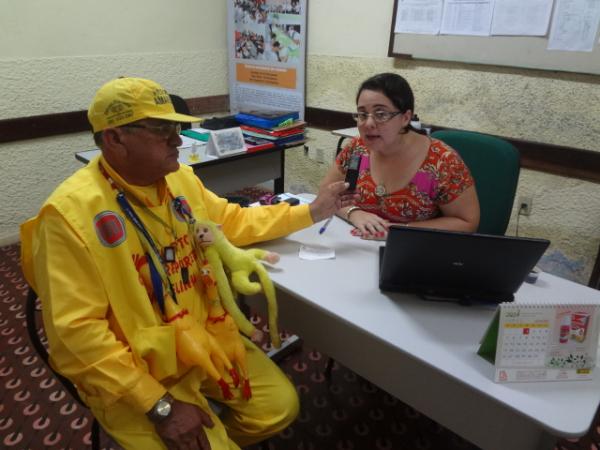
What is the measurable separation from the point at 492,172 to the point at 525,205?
3.90 feet

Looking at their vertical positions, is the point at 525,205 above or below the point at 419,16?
below

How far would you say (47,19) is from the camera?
9.53 ft

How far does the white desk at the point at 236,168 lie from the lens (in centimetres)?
258

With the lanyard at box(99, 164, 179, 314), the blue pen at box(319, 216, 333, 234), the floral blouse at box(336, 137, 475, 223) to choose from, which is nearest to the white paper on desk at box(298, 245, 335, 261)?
the blue pen at box(319, 216, 333, 234)

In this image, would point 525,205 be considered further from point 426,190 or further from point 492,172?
point 426,190

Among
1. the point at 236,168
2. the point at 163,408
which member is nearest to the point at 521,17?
the point at 236,168

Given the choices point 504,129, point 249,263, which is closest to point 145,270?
point 249,263

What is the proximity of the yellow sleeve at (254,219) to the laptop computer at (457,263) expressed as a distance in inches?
15.1

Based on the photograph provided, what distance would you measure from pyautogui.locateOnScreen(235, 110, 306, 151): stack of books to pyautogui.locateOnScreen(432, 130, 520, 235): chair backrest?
4.58 feet

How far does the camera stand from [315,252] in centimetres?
139

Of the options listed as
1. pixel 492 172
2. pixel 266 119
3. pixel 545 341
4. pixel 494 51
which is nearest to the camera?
pixel 545 341

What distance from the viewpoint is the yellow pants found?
104 cm

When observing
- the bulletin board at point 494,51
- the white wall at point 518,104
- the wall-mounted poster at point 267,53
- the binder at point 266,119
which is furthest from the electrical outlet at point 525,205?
the wall-mounted poster at point 267,53

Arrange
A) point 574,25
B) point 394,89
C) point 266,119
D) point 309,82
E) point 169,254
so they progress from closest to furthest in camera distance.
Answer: point 169,254 < point 394,89 < point 574,25 < point 266,119 < point 309,82
